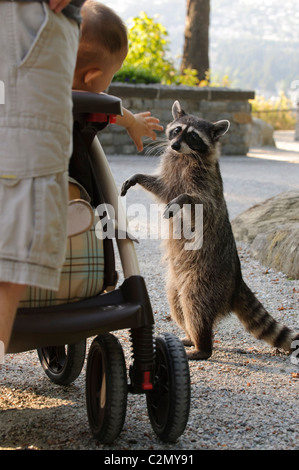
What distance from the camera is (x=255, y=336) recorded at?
3.35m

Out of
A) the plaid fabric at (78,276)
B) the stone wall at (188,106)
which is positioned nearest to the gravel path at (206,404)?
the plaid fabric at (78,276)

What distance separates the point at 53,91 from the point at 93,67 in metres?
0.65

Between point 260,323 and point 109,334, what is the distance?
54.2 inches

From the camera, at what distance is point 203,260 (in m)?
3.29

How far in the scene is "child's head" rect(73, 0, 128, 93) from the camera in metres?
2.30

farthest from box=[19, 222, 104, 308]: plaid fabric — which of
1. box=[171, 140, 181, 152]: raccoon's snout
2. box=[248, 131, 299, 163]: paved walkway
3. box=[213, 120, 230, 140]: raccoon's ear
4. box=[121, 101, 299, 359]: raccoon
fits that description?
box=[248, 131, 299, 163]: paved walkway

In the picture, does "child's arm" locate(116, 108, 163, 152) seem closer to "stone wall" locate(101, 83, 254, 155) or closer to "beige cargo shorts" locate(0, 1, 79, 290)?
"beige cargo shorts" locate(0, 1, 79, 290)

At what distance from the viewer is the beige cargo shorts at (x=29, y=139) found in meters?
1.69

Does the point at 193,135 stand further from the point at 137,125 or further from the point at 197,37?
the point at 197,37

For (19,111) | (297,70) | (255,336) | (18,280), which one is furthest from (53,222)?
(297,70)

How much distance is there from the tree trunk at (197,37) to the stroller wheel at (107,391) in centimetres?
1367

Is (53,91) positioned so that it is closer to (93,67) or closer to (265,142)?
(93,67)

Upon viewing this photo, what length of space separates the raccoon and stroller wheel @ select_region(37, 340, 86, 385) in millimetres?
746

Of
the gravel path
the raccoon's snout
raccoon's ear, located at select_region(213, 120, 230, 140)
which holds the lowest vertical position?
the gravel path
